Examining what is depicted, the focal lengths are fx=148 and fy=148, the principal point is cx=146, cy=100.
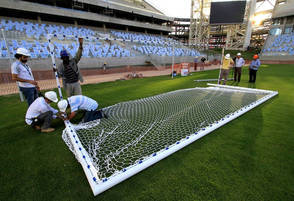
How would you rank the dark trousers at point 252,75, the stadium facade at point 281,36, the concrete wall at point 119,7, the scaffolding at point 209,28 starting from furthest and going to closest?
the scaffolding at point 209,28
the stadium facade at point 281,36
the concrete wall at point 119,7
the dark trousers at point 252,75

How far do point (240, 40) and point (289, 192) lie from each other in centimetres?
4347

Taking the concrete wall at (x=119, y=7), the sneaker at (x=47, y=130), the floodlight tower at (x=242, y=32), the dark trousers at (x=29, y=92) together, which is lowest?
the sneaker at (x=47, y=130)

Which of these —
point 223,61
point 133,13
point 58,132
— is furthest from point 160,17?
point 58,132

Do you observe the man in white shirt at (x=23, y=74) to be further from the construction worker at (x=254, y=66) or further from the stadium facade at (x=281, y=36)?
the stadium facade at (x=281, y=36)

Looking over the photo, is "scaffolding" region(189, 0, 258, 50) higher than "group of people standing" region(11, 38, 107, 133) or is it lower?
higher

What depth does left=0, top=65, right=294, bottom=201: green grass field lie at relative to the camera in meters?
2.00

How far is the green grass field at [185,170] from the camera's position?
200 cm

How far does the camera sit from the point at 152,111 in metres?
4.71

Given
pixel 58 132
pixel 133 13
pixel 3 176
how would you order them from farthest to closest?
pixel 133 13
pixel 58 132
pixel 3 176

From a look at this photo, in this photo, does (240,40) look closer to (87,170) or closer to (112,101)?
(112,101)

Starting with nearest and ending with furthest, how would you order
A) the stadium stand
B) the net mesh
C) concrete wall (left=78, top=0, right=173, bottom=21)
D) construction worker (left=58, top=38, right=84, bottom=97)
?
the net mesh, construction worker (left=58, top=38, right=84, bottom=97), the stadium stand, concrete wall (left=78, top=0, right=173, bottom=21)

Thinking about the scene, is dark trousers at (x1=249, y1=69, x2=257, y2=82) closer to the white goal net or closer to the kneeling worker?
the white goal net

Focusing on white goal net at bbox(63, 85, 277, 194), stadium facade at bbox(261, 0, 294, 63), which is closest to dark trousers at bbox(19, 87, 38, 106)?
white goal net at bbox(63, 85, 277, 194)

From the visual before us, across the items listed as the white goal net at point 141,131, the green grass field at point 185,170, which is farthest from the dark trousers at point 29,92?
the white goal net at point 141,131
